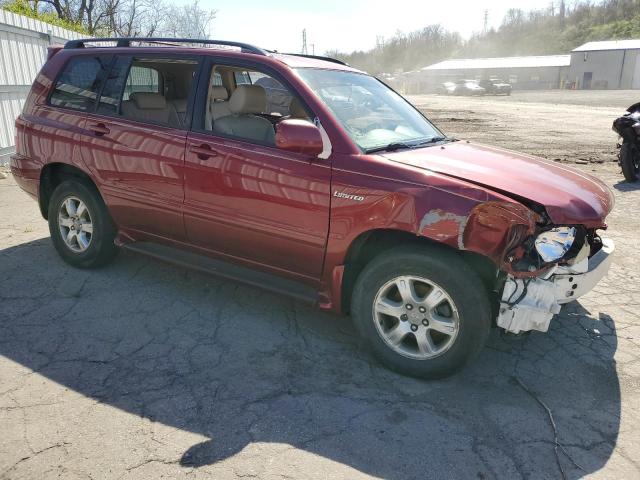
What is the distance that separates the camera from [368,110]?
3.90m

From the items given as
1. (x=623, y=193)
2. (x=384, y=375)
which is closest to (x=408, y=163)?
(x=384, y=375)

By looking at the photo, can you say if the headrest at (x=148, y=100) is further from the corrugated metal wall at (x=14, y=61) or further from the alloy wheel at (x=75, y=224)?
the corrugated metal wall at (x=14, y=61)

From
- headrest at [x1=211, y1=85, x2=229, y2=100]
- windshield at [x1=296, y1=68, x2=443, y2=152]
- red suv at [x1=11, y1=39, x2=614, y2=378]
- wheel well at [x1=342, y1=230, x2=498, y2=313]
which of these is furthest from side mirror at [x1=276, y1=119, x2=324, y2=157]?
headrest at [x1=211, y1=85, x2=229, y2=100]

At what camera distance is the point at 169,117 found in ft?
14.3

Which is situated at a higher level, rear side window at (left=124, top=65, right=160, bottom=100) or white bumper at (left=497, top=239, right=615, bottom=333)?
rear side window at (left=124, top=65, right=160, bottom=100)

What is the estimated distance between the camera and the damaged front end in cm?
297

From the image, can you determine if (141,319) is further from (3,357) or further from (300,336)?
(300,336)

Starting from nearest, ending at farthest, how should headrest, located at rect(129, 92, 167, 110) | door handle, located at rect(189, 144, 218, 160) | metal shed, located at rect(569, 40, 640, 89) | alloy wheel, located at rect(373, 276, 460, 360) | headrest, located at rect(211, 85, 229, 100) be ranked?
alloy wheel, located at rect(373, 276, 460, 360) → door handle, located at rect(189, 144, 218, 160) → headrest, located at rect(211, 85, 229, 100) → headrest, located at rect(129, 92, 167, 110) → metal shed, located at rect(569, 40, 640, 89)

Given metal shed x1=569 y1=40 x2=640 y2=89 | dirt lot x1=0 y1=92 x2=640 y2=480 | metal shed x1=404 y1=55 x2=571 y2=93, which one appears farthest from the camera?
metal shed x1=404 y1=55 x2=571 y2=93

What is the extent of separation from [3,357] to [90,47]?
2.79 meters

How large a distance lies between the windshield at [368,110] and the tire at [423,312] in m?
0.81

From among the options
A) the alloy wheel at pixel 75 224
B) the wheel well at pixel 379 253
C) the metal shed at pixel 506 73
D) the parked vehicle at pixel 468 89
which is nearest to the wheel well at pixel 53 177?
the alloy wheel at pixel 75 224

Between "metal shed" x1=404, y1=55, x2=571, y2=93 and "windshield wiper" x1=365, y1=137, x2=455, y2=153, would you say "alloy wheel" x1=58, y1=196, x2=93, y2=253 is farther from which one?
"metal shed" x1=404, y1=55, x2=571, y2=93

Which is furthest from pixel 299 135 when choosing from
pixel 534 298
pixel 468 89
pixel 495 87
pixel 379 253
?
pixel 468 89
